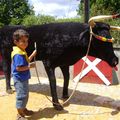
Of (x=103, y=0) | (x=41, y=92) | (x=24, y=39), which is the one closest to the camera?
(x=24, y=39)

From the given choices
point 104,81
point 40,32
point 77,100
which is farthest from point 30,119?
point 104,81

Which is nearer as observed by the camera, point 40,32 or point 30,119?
point 30,119

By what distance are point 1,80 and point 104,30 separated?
432 centimetres

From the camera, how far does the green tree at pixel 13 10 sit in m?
42.3

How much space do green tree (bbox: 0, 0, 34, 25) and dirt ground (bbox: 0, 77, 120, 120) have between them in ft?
109

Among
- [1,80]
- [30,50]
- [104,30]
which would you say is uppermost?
[104,30]

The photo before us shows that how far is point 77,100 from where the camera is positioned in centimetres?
751

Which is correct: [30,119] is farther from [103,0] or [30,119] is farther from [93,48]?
[103,0]

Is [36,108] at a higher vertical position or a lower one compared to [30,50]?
lower

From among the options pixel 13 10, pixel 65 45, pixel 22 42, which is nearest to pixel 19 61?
pixel 22 42

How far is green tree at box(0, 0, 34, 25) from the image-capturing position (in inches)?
1666

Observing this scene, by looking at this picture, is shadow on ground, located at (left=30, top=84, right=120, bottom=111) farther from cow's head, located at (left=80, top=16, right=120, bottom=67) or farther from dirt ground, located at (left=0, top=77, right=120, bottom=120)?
cow's head, located at (left=80, top=16, right=120, bottom=67)

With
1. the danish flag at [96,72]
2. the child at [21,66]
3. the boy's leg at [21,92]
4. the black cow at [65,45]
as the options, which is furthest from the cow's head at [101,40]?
the danish flag at [96,72]

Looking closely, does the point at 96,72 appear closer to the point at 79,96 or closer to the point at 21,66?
the point at 79,96
